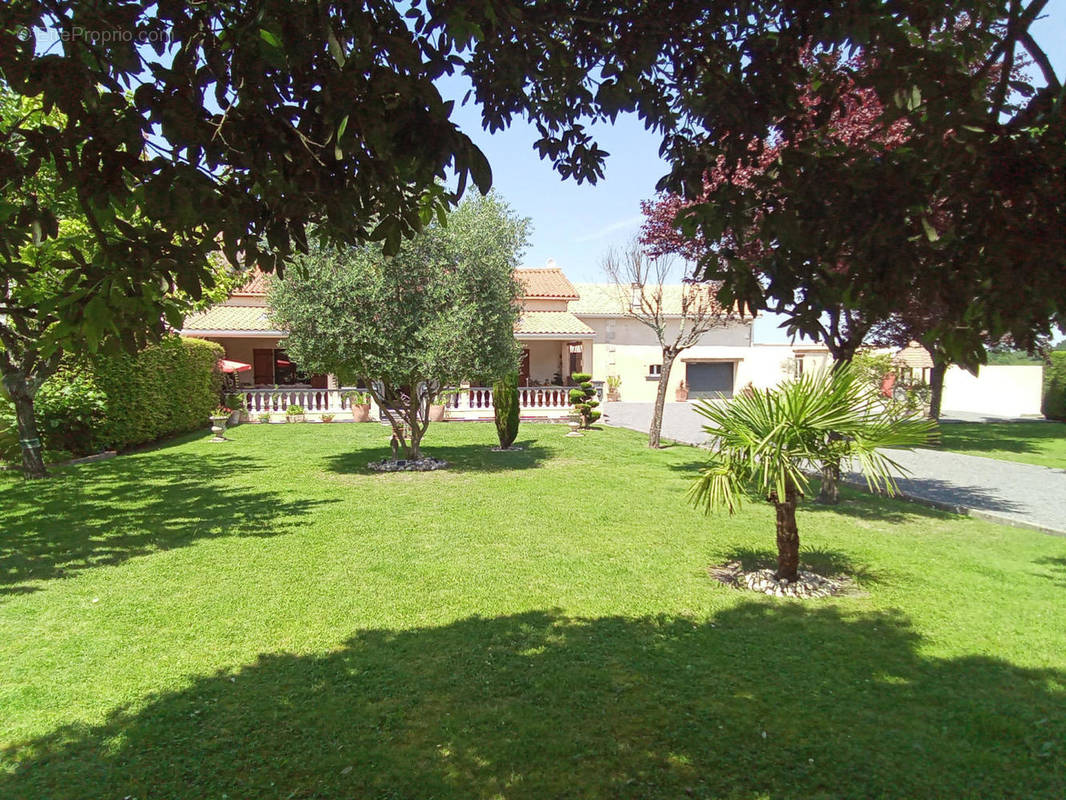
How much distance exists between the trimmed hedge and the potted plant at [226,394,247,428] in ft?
10.6

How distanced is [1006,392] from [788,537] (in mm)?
34538

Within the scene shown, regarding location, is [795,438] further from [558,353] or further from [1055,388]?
[1055,388]

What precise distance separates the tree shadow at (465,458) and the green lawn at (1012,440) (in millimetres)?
9112

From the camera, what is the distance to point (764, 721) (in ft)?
12.6

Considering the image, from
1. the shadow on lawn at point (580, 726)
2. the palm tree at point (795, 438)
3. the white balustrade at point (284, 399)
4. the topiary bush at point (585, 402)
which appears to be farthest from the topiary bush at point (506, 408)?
the shadow on lawn at point (580, 726)

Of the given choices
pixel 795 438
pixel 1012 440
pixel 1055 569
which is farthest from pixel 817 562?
pixel 1012 440

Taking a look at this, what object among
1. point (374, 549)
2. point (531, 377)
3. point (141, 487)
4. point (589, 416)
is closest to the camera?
point (374, 549)

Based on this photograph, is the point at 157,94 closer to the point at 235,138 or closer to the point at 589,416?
the point at 235,138

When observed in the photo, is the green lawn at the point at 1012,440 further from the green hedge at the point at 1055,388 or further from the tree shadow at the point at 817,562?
the tree shadow at the point at 817,562

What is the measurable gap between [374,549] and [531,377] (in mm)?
23653

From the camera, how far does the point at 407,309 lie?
1248 cm

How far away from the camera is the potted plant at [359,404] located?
76.1ft

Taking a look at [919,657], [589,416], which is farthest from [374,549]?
[589,416]

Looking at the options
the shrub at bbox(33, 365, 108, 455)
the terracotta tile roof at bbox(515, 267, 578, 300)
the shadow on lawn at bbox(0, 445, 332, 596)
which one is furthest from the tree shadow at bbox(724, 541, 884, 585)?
the terracotta tile roof at bbox(515, 267, 578, 300)
